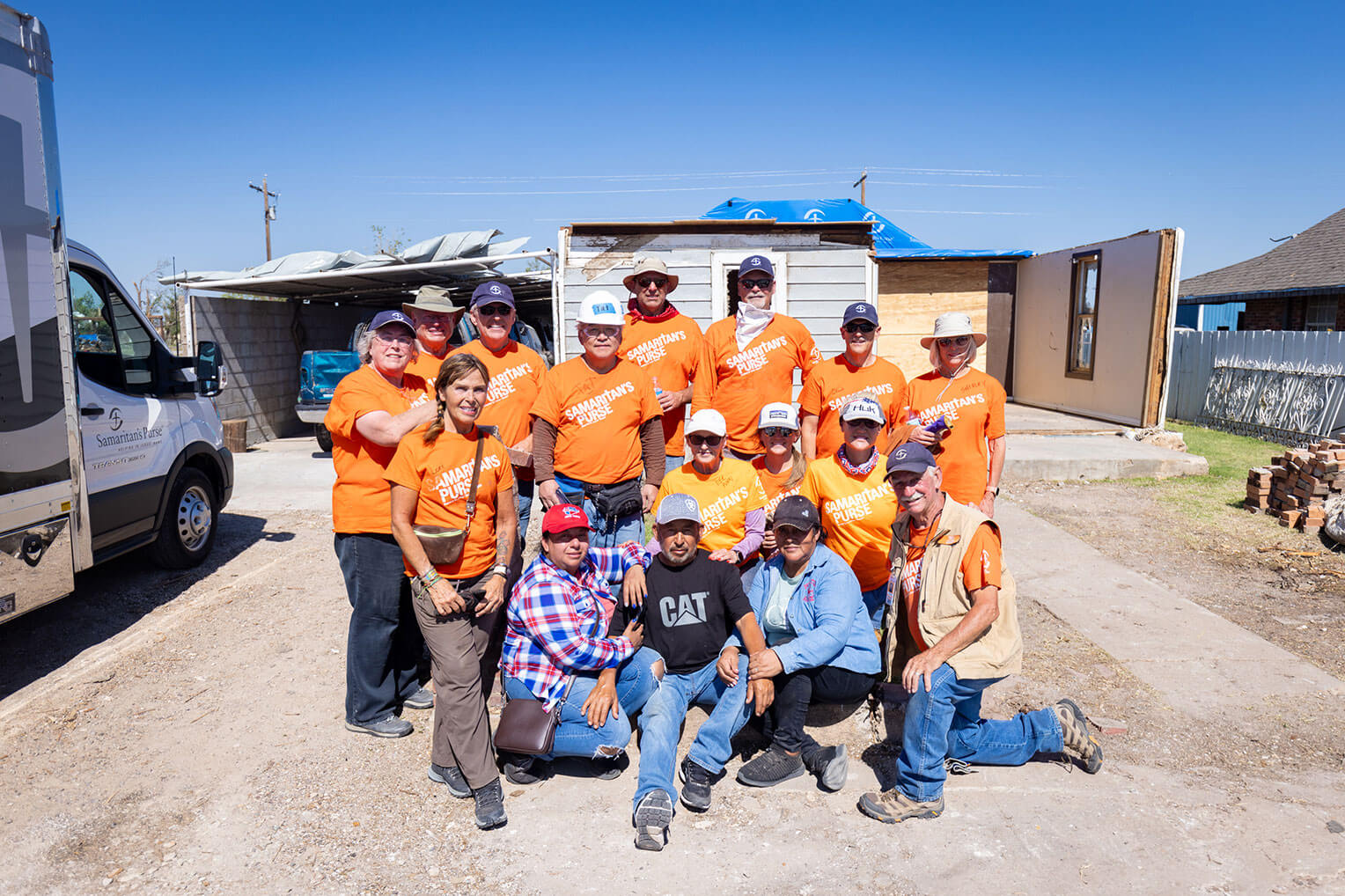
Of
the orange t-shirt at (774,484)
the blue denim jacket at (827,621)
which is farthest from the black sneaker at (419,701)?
the orange t-shirt at (774,484)

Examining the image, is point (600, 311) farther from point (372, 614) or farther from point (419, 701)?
point (419, 701)

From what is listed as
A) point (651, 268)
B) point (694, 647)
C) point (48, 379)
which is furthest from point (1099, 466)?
point (48, 379)

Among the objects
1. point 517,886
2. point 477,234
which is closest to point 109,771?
point 517,886

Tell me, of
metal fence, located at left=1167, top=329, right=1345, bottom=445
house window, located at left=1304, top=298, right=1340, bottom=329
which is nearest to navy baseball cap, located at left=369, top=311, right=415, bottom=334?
metal fence, located at left=1167, top=329, right=1345, bottom=445

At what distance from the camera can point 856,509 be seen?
12.6 feet

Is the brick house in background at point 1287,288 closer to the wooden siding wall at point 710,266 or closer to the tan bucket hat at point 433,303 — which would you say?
the wooden siding wall at point 710,266

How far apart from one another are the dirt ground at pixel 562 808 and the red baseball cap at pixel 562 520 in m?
1.08

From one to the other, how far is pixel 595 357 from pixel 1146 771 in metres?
3.08

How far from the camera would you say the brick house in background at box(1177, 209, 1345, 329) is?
1870 cm

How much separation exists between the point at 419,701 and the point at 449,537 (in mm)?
1369

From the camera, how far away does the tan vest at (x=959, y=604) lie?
3018mm

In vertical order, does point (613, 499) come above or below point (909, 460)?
below

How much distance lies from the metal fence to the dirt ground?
9.69 metres

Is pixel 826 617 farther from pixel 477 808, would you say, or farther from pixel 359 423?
pixel 359 423
